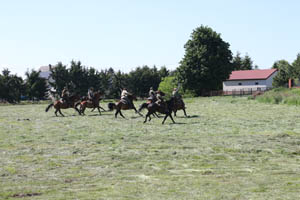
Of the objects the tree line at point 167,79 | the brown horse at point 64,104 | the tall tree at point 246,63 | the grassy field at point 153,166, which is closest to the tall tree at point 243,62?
the tall tree at point 246,63

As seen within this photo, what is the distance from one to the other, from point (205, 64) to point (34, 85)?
31.0 m

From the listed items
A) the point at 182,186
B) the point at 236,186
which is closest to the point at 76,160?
the point at 182,186

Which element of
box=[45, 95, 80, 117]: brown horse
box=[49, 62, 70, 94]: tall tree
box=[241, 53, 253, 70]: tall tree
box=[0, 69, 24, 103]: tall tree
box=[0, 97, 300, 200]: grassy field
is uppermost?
box=[241, 53, 253, 70]: tall tree

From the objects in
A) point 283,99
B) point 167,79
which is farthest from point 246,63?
point 283,99

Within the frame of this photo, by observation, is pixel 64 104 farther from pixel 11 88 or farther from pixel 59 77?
pixel 59 77

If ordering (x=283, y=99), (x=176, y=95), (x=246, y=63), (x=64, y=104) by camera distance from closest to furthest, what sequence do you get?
(x=176, y=95) < (x=64, y=104) < (x=283, y=99) < (x=246, y=63)

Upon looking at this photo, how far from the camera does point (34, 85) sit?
76562mm

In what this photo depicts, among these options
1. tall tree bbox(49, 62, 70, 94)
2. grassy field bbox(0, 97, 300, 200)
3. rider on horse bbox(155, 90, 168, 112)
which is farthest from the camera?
tall tree bbox(49, 62, 70, 94)

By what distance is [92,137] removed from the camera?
54.3 ft

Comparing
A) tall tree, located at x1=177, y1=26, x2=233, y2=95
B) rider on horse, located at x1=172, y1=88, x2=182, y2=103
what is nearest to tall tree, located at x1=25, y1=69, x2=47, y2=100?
tall tree, located at x1=177, y1=26, x2=233, y2=95

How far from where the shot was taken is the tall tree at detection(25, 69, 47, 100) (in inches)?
3027

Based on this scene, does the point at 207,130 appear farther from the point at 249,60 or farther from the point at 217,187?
the point at 249,60

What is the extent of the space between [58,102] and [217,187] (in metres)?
25.0

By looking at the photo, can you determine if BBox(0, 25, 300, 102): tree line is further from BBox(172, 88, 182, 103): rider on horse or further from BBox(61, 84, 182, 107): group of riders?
BBox(172, 88, 182, 103): rider on horse
